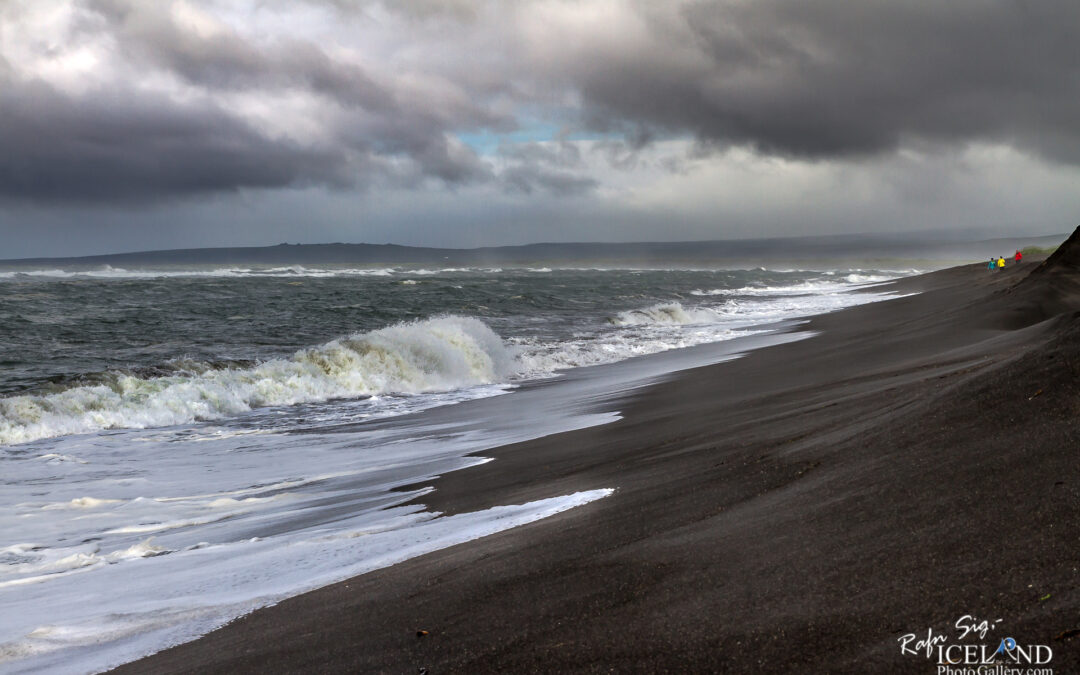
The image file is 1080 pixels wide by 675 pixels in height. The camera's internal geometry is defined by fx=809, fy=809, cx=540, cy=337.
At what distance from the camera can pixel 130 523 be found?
7.33 m

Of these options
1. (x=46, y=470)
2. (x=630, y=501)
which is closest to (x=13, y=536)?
(x=46, y=470)

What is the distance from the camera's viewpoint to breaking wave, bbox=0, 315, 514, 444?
1348 cm

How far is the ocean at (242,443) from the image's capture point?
4969mm

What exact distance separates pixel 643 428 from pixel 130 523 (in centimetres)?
512

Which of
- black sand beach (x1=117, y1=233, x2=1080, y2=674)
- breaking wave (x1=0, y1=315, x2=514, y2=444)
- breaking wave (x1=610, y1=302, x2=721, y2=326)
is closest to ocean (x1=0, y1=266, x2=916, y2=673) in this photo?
breaking wave (x1=0, y1=315, x2=514, y2=444)

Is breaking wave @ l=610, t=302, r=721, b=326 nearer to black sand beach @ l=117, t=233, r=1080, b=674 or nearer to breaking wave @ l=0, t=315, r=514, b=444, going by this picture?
breaking wave @ l=0, t=315, r=514, b=444

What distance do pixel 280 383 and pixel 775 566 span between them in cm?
1476

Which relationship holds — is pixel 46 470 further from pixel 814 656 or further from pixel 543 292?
pixel 543 292

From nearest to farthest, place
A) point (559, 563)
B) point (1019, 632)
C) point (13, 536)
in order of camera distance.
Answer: point (1019, 632) → point (559, 563) → point (13, 536)

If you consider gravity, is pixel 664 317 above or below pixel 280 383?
above

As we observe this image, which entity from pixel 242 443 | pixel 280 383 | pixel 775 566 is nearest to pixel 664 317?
pixel 280 383

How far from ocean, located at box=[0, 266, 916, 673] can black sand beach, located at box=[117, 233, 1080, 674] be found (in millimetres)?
733

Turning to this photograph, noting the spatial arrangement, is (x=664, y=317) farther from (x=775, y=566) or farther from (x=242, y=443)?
(x=775, y=566)

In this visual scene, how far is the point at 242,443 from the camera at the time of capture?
1153 cm
